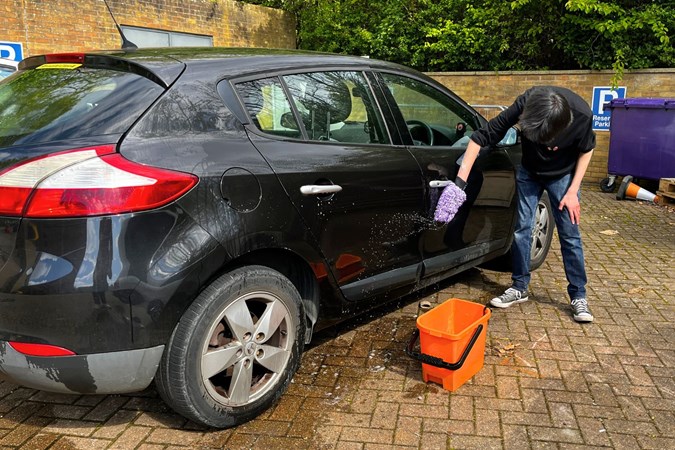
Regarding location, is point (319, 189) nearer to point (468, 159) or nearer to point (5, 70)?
point (468, 159)

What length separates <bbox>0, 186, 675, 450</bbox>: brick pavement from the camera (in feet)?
8.63

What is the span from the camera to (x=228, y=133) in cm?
258

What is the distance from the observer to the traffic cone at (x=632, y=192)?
828 centimetres

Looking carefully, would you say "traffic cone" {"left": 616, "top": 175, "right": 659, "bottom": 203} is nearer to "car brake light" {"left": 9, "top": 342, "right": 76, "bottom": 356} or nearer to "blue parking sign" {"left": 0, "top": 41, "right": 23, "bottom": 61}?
"car brake light" {"left": 9, "top": 342, "right": 76, "bottom": 356}

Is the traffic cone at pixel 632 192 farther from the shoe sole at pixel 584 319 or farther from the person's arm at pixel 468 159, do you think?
the person's arm at pixel 468 159

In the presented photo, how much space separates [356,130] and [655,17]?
27.1ft

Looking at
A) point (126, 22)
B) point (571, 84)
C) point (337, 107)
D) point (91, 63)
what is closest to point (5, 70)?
point (126, 22)

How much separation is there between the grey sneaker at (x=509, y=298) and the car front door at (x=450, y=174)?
0.32 metres

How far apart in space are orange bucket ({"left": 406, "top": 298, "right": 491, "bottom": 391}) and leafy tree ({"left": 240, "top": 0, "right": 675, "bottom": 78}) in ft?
26.3

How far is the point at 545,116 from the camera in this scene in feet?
11.0

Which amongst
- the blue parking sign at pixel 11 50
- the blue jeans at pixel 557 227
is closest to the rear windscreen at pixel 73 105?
the blue jeans at pixel 557 227

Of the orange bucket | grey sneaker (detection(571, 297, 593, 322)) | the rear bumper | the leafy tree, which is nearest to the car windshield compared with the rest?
the rear bumper

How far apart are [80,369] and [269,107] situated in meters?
1.44

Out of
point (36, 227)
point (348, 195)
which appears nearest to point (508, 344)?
point (348, 195)
